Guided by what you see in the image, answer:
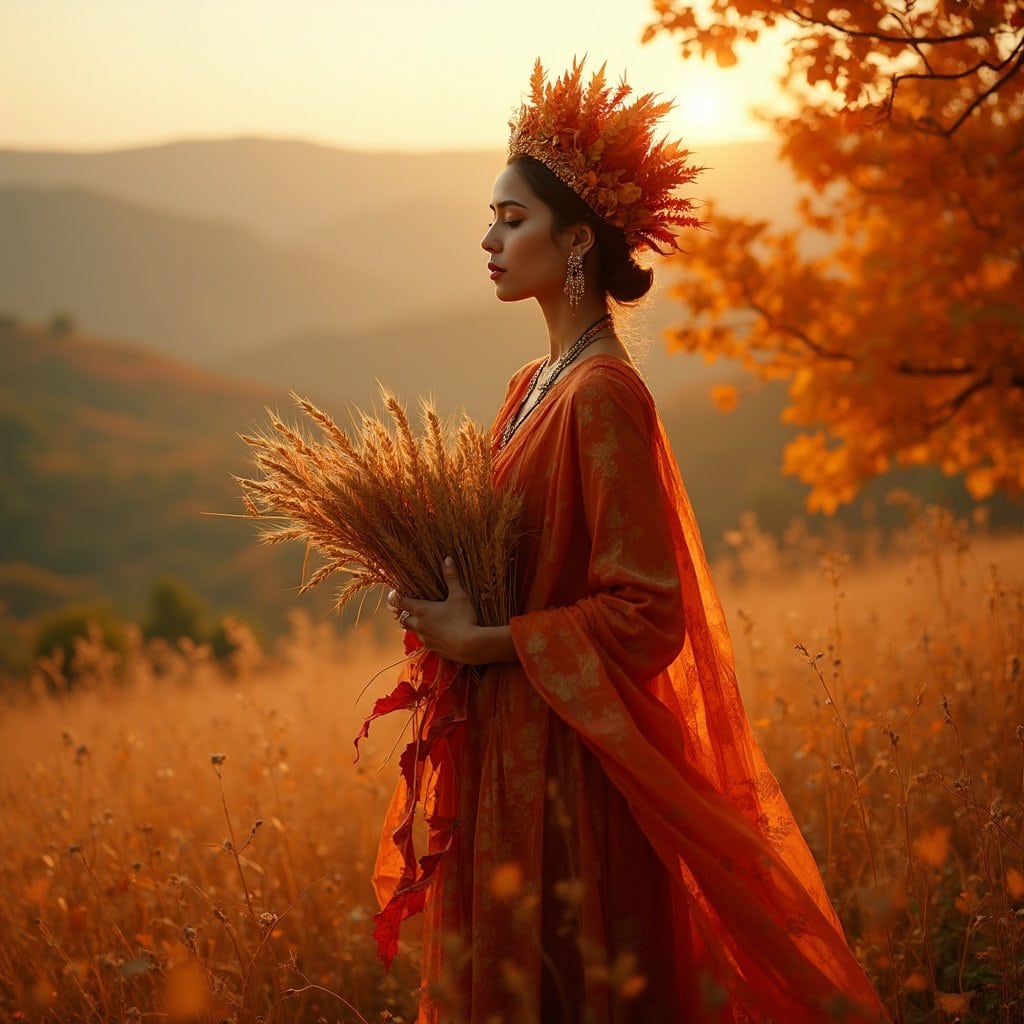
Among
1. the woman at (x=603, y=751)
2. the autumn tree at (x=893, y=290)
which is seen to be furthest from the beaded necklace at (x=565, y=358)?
the autumn tree at (x=893, y=290)

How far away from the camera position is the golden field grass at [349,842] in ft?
7.25

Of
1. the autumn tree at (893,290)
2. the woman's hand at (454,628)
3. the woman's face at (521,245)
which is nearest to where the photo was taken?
the woman's hand at (454,628)

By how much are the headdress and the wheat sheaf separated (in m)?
0.65

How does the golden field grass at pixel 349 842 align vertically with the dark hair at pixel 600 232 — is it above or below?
below

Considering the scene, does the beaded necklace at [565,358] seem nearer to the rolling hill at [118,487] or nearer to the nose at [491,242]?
the nose at [491,242]

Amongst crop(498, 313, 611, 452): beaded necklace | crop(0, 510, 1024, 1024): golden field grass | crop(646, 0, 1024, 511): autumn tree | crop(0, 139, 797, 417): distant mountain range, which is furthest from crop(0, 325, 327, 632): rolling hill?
crop(498, 313, 611, 452): beaded necklace

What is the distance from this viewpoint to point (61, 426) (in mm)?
46906

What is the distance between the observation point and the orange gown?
1.90 meters

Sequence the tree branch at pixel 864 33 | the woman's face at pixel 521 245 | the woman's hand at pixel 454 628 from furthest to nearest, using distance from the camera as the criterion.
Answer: the tree branch at pixel 864 33, the woman's face at pixel 521 245, the woman's hand at pixel 454 628

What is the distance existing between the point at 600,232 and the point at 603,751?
1.20m

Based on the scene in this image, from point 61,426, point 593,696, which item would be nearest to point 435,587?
point 593,696

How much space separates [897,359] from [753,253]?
1085 millimetres

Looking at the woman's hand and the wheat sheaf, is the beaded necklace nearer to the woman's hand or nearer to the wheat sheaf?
the wheat sheaf

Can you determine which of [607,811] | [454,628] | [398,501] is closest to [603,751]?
[607,811]
